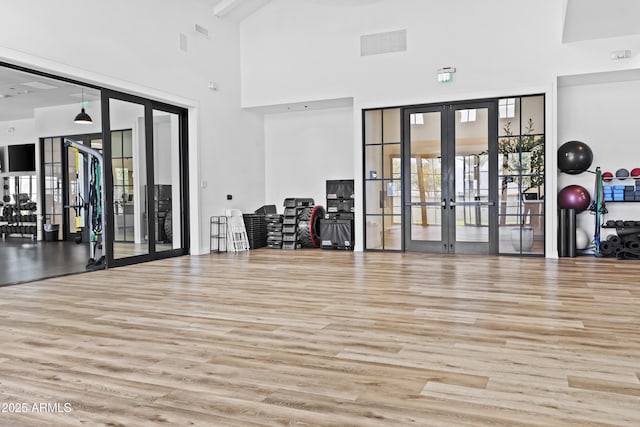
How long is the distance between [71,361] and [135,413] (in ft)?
3.14

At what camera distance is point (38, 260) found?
8.00 meters

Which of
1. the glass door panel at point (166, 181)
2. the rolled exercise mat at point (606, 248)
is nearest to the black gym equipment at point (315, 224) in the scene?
the glass door panel at point (166, 181)

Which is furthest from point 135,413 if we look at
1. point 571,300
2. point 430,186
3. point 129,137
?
point 430,186

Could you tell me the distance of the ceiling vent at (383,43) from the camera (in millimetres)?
8422

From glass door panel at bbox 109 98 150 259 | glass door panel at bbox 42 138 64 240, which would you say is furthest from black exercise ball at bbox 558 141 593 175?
glass door panel at bbox 42 138 64 240

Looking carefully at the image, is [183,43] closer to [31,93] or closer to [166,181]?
[166,181]

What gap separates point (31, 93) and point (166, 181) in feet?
14.3

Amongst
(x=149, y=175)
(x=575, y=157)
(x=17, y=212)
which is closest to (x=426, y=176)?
(x=575, y=157)

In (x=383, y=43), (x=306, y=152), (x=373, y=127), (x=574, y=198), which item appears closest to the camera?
(x=574, y=198)

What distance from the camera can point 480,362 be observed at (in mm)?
2758

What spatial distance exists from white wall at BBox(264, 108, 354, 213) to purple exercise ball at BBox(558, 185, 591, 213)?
381cm

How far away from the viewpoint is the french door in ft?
26.3

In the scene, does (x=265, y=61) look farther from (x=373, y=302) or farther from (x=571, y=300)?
(x=571, y=300)

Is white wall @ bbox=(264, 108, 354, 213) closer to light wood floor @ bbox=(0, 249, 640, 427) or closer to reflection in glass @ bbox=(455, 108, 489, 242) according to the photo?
reflection in glass @ bbox=(455, 108, 489, 242)
